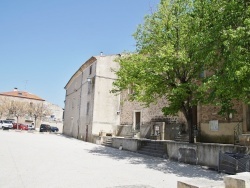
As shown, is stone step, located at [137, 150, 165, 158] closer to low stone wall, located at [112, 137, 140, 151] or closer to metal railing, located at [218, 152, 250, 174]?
low stone wall, located at [112, 137, 140, 151]

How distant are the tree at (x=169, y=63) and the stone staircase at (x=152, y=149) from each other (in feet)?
8.40

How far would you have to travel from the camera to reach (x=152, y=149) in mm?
17844

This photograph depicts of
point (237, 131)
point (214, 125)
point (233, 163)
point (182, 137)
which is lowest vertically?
point (233, 163)

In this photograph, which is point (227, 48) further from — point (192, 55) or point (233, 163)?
point (233, 163)

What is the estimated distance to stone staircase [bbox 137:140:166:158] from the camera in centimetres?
1659

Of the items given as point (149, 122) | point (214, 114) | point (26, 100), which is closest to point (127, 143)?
point (149, 122)

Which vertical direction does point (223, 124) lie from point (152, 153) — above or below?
above

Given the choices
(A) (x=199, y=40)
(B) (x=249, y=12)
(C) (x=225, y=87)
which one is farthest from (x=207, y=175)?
(B) (x=249, y=12)

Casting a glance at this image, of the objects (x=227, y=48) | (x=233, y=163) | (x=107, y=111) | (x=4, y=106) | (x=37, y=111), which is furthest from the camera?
(x=4, y=106)

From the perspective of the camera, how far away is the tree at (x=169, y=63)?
1363cm

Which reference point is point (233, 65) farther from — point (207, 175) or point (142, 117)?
point (142, 117)

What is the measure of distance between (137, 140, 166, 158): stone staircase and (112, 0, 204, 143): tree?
256 cm

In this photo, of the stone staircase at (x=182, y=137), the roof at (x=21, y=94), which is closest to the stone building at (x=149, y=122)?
the stone staircase at (x=182, y=137)

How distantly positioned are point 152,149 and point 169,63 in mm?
7027
